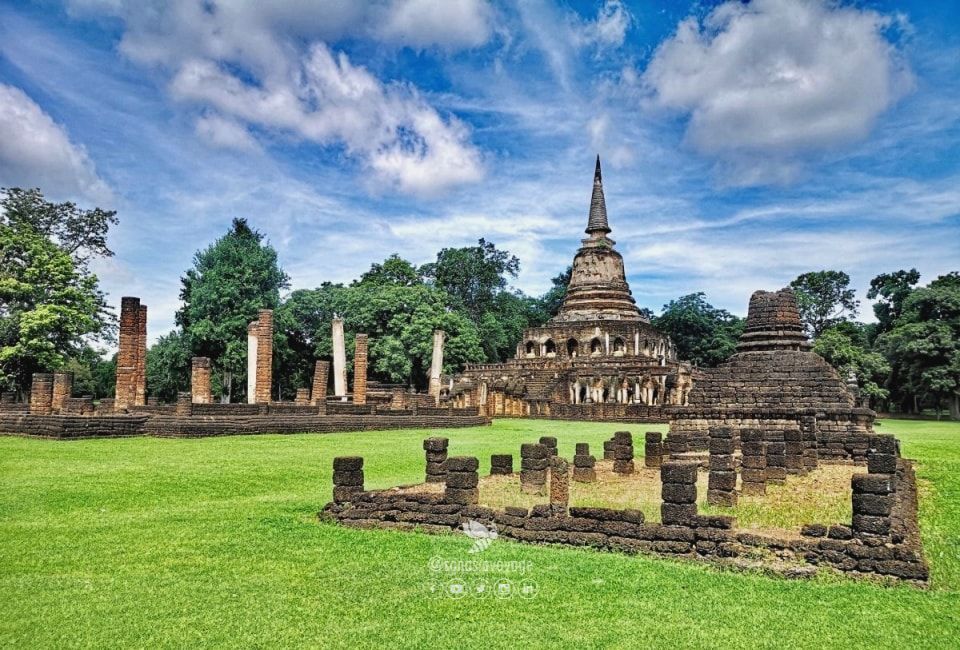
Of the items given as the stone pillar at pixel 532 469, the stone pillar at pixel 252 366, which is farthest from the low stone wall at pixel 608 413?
the stone pillar at pixel 532 469

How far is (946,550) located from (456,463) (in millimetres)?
5458

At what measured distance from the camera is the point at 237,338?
42531mm

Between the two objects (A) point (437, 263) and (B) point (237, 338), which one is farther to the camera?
(A) point (437, 263)


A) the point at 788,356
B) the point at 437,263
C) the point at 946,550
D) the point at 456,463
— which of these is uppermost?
the point at 437,263

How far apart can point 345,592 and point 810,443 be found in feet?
39.9

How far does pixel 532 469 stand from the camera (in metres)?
11.2

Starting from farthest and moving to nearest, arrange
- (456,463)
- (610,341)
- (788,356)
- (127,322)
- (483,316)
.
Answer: (483,316) < (610,341) < (127,322) < (788,356) < (456,463)

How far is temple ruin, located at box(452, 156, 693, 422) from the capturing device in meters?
36.8

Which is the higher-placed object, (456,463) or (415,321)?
(415,321)

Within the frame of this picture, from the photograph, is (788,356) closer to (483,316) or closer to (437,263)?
(483,316)

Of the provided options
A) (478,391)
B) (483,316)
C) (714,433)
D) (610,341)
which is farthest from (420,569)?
(483,316)

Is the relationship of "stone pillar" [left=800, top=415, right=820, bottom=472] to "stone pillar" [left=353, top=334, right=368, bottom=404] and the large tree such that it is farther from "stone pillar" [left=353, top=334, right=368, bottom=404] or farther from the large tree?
the large tree

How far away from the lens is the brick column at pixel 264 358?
1086 inches

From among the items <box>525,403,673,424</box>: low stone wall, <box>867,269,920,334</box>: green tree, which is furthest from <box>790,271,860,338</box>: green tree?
<box>525,403,673,424</box>: low stone wall
